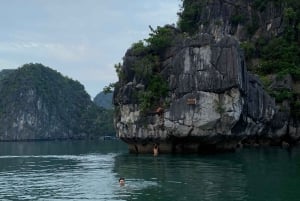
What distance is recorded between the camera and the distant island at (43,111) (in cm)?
13738

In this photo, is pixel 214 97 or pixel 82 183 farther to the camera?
pixel 214 97

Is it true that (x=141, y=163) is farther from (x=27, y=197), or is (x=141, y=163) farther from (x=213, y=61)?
(x=27, y=197)

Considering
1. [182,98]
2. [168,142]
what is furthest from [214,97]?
[168,142]

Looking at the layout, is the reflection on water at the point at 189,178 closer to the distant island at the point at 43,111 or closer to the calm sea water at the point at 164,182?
the calm sea water at the point at 164,182

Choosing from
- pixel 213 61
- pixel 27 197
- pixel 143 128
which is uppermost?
pixel 213 61

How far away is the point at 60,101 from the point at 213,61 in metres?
111

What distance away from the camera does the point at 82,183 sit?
2619 cm

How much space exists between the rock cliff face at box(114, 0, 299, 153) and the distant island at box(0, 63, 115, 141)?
284ft

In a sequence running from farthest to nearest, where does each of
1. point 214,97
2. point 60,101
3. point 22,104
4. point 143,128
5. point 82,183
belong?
point 60,101 → point 22,104 → point 143,128 → point 214,97 → point 82,183

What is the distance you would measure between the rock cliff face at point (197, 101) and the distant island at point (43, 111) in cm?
8659

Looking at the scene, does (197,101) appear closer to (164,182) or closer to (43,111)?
(164,182)

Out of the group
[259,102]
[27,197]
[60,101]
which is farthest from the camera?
[60,101]

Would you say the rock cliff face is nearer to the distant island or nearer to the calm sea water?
the calm sea water

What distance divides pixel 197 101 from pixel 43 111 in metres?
107
